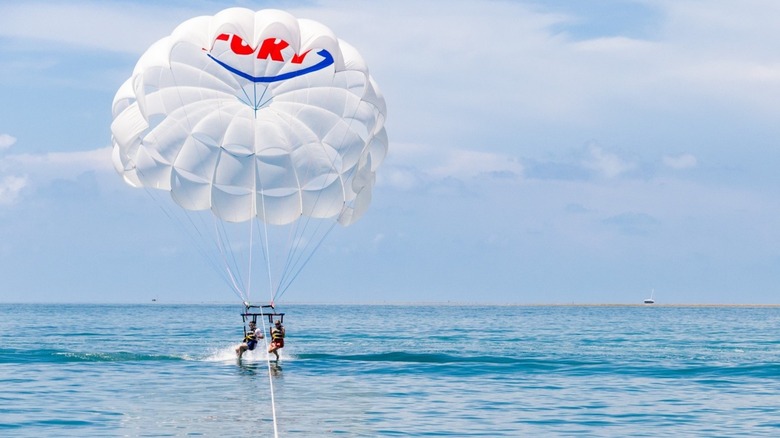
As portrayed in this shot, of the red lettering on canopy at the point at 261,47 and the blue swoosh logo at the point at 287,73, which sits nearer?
the red lettering on canopy at the point at 261,47

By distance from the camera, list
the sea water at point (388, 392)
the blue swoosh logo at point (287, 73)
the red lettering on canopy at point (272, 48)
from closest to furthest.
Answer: the sea water at point (388, 392) < the red lettering on canopy at point (272, 48) < the blue swoosh logo at point (287, 73)

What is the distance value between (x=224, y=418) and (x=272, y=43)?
10650mm

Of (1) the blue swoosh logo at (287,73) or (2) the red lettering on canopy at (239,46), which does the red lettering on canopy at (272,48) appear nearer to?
(2) the red lettering on canopy at (239,46)

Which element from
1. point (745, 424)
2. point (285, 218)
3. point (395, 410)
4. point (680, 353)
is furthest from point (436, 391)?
point (680, 353)

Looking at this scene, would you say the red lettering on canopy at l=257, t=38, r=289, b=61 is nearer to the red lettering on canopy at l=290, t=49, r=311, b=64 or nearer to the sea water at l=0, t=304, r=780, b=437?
Answer: the red lettering on canopy at l=290, t=49, r=311, b=64

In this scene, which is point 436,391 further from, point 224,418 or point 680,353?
point 680,353

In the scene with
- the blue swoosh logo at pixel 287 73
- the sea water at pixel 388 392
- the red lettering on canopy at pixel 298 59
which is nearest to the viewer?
the sea water at pixel 388 392

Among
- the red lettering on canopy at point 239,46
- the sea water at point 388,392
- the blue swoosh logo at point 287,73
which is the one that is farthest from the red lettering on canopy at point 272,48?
the sea water at point 388,392

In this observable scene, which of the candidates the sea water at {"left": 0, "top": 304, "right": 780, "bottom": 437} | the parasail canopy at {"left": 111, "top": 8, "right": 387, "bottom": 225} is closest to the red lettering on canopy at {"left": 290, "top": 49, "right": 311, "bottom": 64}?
the parasail canopy at {"left": 111, "top": 8, "right": 387, "bottom": 225}

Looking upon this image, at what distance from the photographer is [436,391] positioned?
29.9 metres

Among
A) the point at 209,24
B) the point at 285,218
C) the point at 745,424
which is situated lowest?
the point at 745,424

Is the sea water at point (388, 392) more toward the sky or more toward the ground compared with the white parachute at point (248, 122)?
more toward the ground

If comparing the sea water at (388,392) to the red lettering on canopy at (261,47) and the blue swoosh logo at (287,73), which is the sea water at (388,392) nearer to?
the blue swoosh logo at (287,73)

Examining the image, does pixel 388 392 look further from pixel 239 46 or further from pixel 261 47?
pixel 239 46
